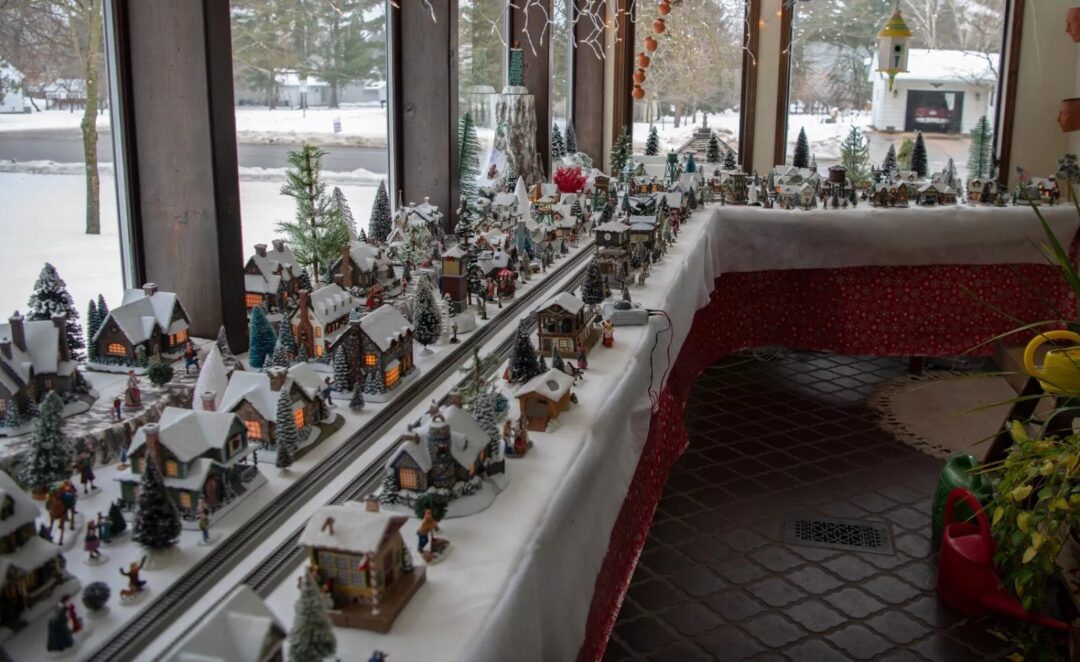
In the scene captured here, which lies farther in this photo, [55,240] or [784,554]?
[784,554]

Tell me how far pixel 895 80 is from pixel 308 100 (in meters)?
5.39

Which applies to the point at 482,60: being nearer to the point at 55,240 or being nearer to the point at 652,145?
the point at 652,145

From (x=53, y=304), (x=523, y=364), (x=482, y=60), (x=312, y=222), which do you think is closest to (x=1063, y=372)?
(x=523, y=364)

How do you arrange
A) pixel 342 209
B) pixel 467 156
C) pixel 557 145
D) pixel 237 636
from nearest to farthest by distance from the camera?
pixel 237 636, pixel 342 209, pixel 467 156, pixel 557 145

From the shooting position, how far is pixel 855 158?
745cm

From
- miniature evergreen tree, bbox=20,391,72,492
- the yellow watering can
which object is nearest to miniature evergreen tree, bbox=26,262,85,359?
miniature evergreen tree, bbox=20,391,72,492

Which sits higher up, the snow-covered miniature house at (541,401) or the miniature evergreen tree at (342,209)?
the miniature evergreen tree at (342,209)

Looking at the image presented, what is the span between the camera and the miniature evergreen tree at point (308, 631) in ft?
5.07

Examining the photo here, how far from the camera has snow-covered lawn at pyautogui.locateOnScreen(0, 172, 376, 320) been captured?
2.87 metres

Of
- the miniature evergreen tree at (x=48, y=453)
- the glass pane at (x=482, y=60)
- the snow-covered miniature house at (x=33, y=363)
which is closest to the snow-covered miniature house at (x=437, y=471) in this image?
the miniature evergreen tree at (x=48, y=453)

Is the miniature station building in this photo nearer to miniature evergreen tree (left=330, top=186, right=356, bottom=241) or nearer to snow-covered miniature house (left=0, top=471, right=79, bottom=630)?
snow-covered miniature house (left=0, top=471, right=79, bottom=630)

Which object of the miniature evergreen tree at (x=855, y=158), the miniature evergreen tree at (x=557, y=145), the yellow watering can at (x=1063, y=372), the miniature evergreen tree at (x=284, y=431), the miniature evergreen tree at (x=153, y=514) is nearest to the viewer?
the miniature evergreen tree at (x=153, y=514)

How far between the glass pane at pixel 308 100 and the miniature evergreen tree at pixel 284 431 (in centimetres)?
127

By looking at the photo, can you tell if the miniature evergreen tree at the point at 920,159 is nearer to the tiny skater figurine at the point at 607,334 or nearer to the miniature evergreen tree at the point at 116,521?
the tiny skater figurine at the point at 607,334
